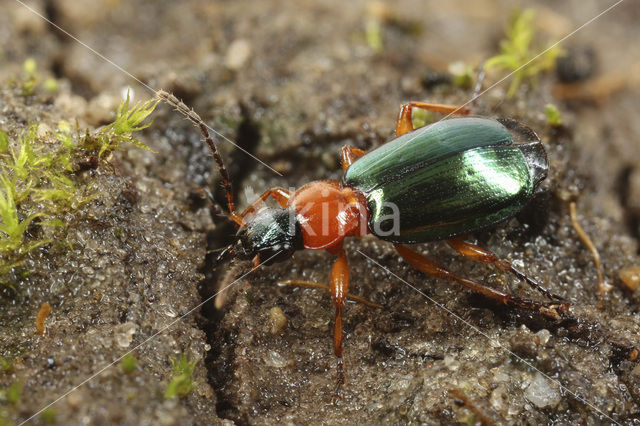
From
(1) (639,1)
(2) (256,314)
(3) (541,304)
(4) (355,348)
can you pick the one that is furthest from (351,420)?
(1) (639,1)

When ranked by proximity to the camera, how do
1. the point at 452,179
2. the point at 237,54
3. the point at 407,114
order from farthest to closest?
the point at 237,54, the point at 407,114, the point at 452,179

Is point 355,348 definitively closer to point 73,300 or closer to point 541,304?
point 541,304

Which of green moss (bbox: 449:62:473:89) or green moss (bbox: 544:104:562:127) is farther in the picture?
green moss (bbox: 449:62:473:89)

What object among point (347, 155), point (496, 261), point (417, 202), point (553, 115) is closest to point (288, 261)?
point (347, 155)

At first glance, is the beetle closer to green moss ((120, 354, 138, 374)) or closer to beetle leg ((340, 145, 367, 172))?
beetle leg ((340, 145, 367, 172))

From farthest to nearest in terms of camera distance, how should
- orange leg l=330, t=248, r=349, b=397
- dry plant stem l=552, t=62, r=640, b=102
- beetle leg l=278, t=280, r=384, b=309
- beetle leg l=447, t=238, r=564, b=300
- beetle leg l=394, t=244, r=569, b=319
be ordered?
dry plant stem l=552, t=62, r=640, b=102
beetle leg l=278, t=280, r=384, b=309
beetle leg l=447, t=238, r=564, b=300
beetle leg l=394, t=244, r=569, b=319
orange leg l=330, t=248, r=349, b=397

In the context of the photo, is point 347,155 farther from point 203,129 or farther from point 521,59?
point 521,59

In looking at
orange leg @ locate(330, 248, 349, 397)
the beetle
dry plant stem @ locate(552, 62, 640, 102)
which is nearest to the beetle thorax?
the beetle
